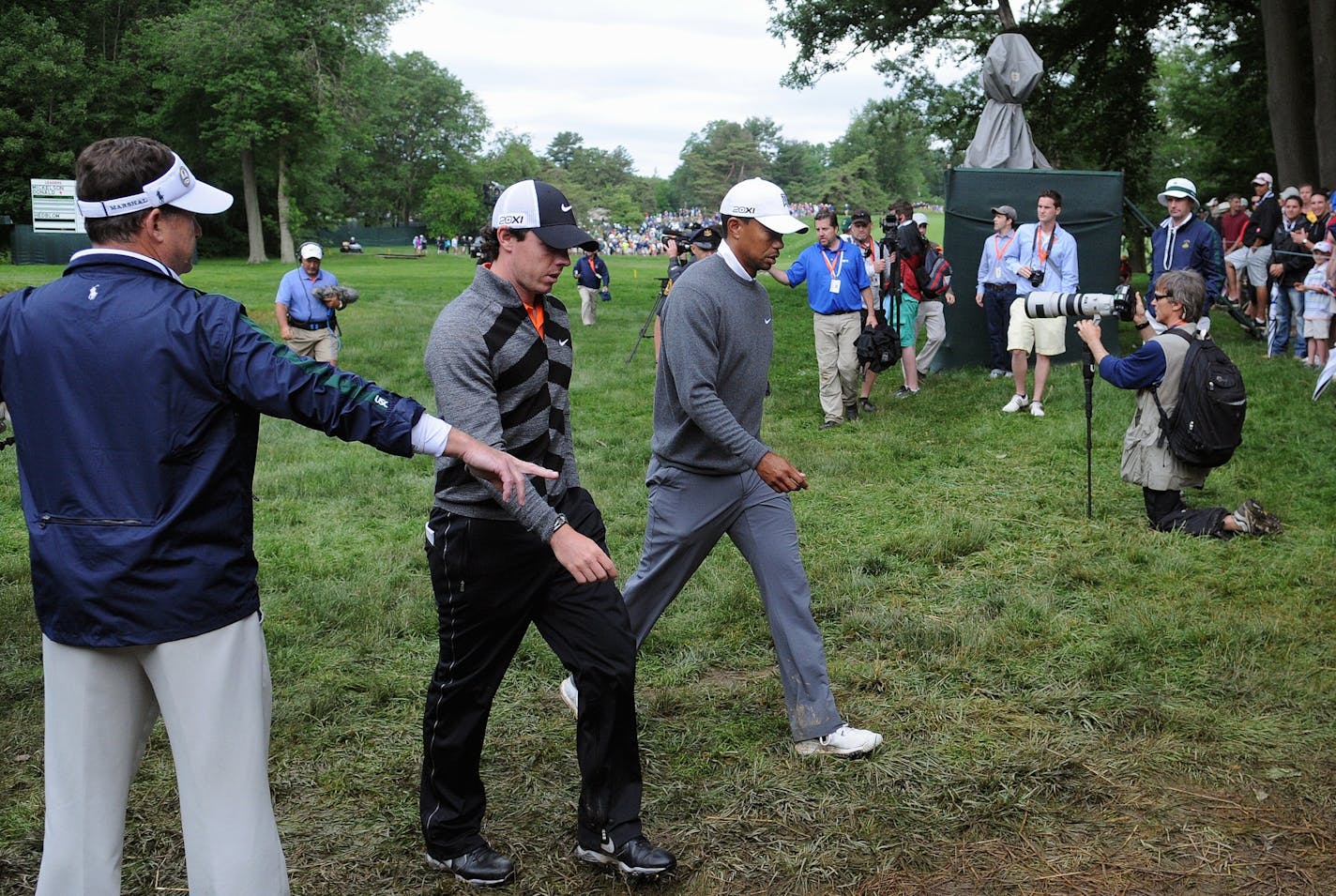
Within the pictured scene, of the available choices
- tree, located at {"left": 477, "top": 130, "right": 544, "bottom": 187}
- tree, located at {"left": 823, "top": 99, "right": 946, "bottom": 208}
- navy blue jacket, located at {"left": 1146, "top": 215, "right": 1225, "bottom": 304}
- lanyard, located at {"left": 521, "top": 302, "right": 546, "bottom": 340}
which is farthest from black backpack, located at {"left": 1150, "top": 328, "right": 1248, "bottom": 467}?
tree, located at {"left": 477, "top": 130, "right": 544, "bottom": 187}

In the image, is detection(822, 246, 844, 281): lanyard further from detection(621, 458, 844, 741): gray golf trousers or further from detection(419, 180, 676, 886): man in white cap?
detection(419, 180, 676, 886): man in white cap

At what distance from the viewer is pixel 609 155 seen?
139 meters

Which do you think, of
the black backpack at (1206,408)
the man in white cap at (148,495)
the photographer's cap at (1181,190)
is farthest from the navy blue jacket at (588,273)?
the man in white cap at (148,495)

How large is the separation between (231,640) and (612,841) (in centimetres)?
153

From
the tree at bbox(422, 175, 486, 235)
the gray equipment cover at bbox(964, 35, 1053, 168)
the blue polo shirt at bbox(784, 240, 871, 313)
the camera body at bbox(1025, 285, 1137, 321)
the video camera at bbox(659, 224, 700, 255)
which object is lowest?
the camera body at bbox(1025, 285, 1137, 321)

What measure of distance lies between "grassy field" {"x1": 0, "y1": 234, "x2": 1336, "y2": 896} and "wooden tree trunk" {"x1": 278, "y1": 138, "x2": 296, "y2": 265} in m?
53.1

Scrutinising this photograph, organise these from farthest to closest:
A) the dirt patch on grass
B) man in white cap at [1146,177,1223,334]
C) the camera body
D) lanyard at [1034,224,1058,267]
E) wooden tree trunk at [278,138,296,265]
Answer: wooden tree trunk at [278,138,296,265]
man in white cap at [1146,177,1223,334]
lanyard at [1034,224,1058,267]
the camera body
the dirt patch on grass

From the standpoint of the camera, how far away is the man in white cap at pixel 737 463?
14.8 ft

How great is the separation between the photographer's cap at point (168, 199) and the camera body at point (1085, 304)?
210 inches

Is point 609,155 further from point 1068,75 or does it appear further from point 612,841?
point 612,841

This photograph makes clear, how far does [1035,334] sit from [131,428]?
413 inches

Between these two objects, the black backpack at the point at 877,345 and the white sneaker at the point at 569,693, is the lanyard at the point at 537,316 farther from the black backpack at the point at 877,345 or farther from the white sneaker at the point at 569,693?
the black backpack at the point at 877,345

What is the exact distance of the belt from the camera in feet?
40.6

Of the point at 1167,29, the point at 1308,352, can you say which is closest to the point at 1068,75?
the point at 1167,29
